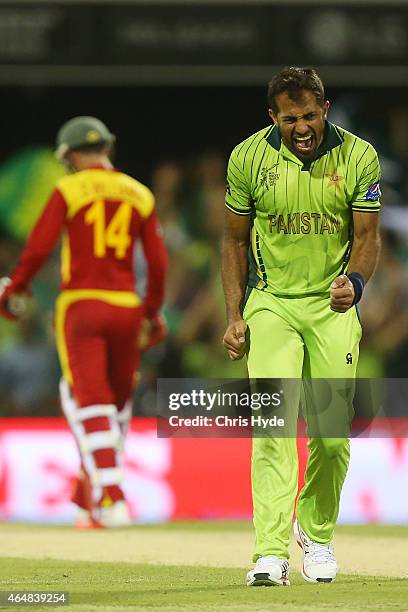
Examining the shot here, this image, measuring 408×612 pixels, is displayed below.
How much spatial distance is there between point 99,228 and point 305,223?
2.35 meters

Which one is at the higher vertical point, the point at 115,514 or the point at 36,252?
the point at 36,252

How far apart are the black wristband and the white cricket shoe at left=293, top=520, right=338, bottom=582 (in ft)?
2.95

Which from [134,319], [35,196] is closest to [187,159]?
[35,196]

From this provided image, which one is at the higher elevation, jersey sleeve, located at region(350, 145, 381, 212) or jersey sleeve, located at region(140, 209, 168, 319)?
jersey sleeve, located at region(140, 209, 168, 319)

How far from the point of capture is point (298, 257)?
5.63 m

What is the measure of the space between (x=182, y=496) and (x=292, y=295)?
3761 millimetres

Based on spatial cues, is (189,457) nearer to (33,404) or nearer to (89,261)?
(89,261)

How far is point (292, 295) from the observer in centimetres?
564

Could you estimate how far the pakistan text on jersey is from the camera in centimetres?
560

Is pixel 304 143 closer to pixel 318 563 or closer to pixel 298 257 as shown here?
pixel 298 257

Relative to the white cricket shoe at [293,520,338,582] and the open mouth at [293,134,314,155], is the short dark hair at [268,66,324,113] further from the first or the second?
the white cricket shoe at [293,520,338,582]

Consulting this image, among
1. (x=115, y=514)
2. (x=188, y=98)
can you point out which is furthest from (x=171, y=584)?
(x=188, y=98)

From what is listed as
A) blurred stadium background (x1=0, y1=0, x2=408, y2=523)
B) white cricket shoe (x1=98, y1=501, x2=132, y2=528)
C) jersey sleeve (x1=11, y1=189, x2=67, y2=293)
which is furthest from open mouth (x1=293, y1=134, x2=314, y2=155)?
blurred stadium background (x1=0, y1=0, x2=408, y2=523)

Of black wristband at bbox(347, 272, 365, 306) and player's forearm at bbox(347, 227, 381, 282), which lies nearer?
black wristband at bbox(347, 272, 365, 306)
